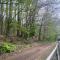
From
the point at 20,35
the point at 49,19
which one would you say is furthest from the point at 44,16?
the point at 20,35

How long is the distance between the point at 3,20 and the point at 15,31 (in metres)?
3.62

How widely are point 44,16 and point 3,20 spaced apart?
1160cm

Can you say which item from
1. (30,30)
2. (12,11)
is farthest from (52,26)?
(12,11)

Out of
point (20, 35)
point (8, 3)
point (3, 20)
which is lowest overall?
point (20, 35)

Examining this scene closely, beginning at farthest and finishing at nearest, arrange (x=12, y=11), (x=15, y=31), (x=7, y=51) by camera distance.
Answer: (x=15, y=31) < (x=12, y=11) < (x=7, y=51)

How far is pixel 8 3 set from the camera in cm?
2464

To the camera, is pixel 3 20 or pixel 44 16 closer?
pixel 3 20

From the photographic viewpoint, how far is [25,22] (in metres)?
32.1

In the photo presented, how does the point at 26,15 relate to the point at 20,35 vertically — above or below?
above

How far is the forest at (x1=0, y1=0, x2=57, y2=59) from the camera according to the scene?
83.4ft

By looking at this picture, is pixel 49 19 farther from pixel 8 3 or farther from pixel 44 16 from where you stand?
pixel 8 3

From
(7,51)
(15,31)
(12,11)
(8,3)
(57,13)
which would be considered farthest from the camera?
(57,13)

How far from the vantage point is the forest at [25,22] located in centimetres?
2541

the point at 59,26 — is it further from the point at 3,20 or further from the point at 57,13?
the point at 3,20
